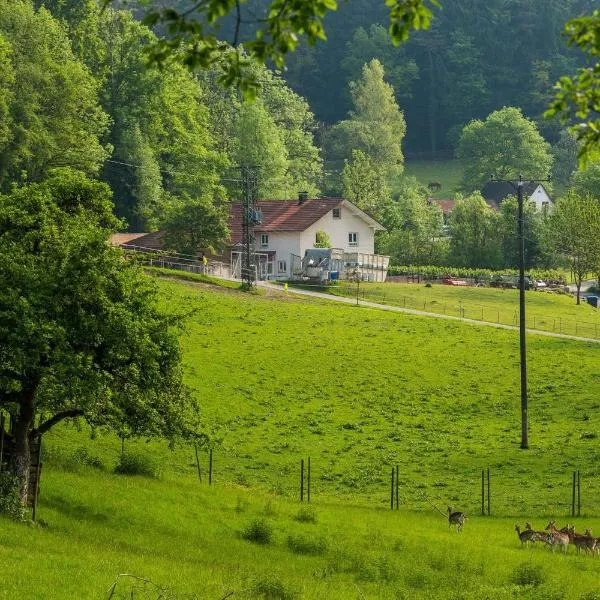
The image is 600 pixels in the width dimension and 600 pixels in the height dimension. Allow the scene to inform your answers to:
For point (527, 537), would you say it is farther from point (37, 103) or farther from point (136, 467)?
point (37, 103)

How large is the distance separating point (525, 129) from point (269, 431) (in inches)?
5062

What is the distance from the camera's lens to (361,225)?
108312mm

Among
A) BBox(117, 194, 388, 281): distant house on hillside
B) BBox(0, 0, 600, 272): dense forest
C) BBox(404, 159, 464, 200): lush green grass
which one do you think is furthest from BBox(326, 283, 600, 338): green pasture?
BBox(404, 159, 464, 200): lush green grass

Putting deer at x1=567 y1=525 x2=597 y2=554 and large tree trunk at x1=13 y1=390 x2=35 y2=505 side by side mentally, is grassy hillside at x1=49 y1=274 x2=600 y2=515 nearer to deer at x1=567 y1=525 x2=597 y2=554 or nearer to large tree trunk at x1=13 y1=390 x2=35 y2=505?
deer at x1=567 y1=525 x2=597 y2=554

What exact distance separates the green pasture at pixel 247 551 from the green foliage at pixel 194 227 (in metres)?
55.6

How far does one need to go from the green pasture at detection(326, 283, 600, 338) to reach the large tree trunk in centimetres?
5396

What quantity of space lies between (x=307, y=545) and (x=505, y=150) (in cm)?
14724

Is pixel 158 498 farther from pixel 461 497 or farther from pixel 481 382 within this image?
pixel 481 382

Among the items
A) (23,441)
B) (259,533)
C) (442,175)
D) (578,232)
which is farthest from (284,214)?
(442,175)

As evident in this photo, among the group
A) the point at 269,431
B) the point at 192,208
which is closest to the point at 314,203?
the point at 192,208

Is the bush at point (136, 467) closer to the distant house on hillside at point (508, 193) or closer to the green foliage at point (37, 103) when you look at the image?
the green foliage at point (37, 103)

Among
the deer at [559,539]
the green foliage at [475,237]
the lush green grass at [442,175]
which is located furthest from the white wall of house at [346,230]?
the deer at [559,539]

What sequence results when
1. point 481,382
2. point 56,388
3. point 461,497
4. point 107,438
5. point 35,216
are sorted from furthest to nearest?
point 481,382 < point 107,438 < point 461,497 < point 35,216 < point 56,388

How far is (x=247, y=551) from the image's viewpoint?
29594mm
